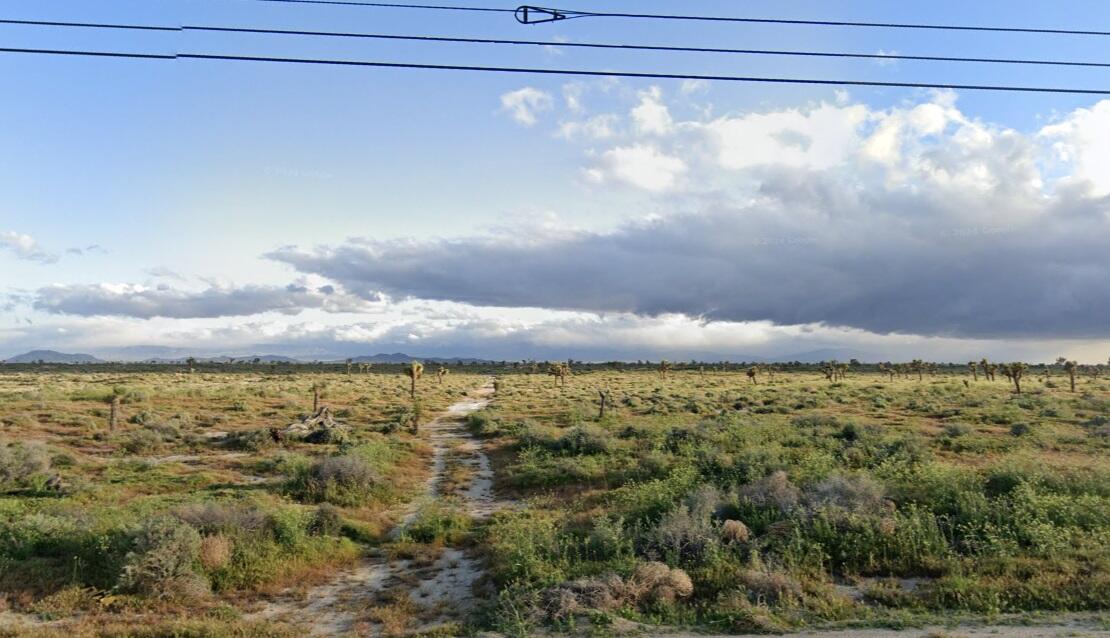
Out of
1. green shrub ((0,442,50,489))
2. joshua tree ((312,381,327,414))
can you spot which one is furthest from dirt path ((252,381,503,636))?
joshua tree ((312,381,327,414))

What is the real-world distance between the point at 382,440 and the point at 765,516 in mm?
19333

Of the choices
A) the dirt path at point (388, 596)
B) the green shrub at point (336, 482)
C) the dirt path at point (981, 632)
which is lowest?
the dirt path at point (388, 596)

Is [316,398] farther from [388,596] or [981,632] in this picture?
[981,632]

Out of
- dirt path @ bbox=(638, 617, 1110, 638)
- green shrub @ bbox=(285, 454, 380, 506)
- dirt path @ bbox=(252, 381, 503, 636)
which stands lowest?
dirt path @ bbox=(252, 381, 503, 636)

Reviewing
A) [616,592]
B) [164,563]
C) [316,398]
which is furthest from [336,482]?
[316,398]

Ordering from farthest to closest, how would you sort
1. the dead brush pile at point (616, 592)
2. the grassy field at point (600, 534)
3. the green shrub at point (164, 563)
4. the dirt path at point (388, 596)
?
the green shrub at point (164, 563) < the dirt path at point (388, 596) < the grassy field at point (600, 534) < the dead brush pile at point (616, 592)

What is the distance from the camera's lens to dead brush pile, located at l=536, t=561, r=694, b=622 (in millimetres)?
8750

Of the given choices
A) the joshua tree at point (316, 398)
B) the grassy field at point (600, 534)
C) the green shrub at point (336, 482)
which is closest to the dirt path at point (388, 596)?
the grassy field at point (600, 534)

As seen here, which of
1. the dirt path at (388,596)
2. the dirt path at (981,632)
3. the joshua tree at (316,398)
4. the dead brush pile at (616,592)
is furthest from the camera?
the joshua tree at (316,398)

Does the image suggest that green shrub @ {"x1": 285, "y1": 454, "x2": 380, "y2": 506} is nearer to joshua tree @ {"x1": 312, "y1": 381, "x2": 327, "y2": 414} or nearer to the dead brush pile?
the dead brush pile

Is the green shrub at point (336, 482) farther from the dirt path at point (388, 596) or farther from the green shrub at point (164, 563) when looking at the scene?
the green shrub at point (164, 563)

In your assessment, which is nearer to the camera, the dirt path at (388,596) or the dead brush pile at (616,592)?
the dead brush pile at (616,592)

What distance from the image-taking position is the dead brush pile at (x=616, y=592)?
28.7 feet

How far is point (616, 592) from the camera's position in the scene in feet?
30.2
